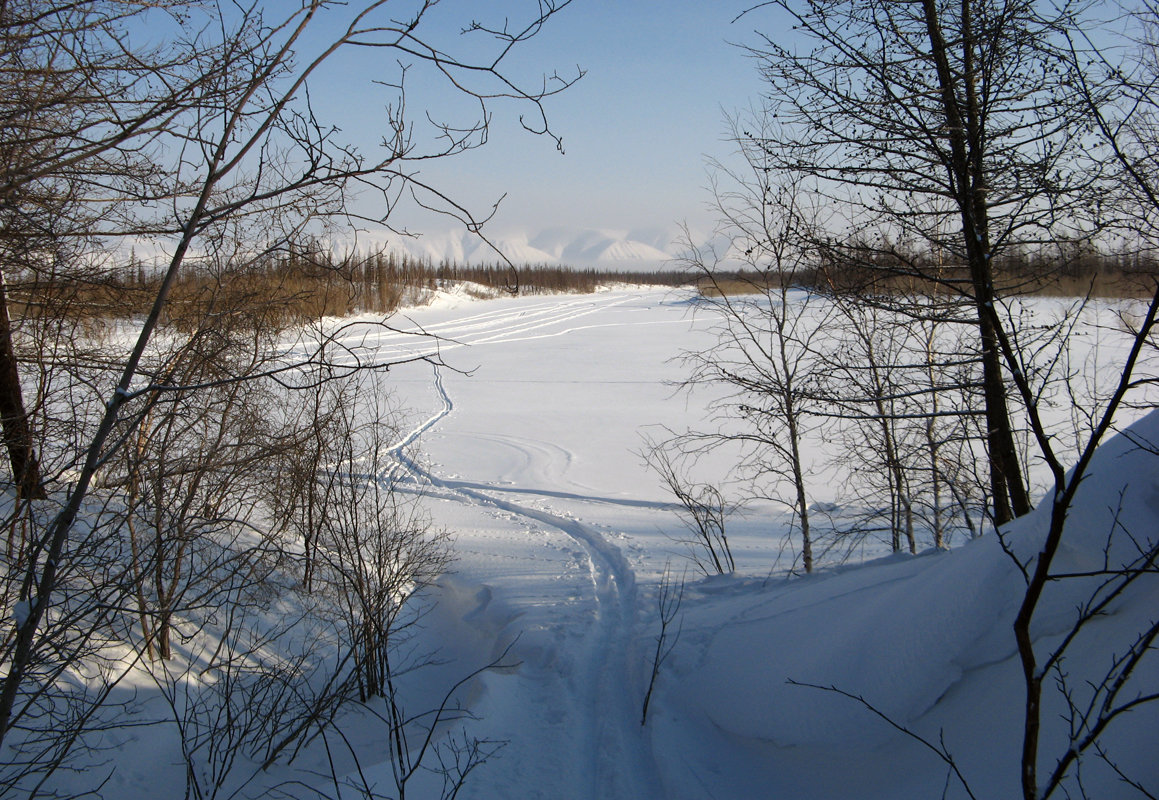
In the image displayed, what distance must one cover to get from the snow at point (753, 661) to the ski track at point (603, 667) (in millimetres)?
23

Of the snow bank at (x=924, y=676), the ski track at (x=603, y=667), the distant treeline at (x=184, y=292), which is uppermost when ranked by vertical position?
the distant treeline at (x=184, y=292)

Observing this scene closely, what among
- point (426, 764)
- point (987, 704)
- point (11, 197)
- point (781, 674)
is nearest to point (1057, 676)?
point (987, 704)

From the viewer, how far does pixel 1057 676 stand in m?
2.66

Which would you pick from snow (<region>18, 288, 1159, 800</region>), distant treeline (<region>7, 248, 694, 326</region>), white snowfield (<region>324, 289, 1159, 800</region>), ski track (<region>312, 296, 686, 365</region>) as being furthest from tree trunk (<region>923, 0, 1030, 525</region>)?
ski track (<region>312, 296, 686, 365</region>)

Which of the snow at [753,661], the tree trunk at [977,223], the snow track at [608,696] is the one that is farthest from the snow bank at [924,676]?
the tree trunk at [977,223]

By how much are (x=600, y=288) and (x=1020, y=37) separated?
102815 mm

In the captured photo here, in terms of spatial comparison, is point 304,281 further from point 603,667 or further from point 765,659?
point 765,659

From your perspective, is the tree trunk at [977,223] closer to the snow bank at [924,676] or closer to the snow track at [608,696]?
the snow bank at [924,676]

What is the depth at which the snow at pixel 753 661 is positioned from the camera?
9.90 ft

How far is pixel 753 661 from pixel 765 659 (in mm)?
141

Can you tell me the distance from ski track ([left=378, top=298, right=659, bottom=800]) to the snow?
2cm

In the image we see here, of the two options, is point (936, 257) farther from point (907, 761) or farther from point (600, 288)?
point (600, 288)

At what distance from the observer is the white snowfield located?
2.97 metres

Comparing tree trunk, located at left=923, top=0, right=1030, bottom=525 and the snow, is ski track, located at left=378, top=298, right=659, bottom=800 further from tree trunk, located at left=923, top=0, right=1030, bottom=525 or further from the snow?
tree trunk, located at left=923, top=0, right=1030, bottom=525
